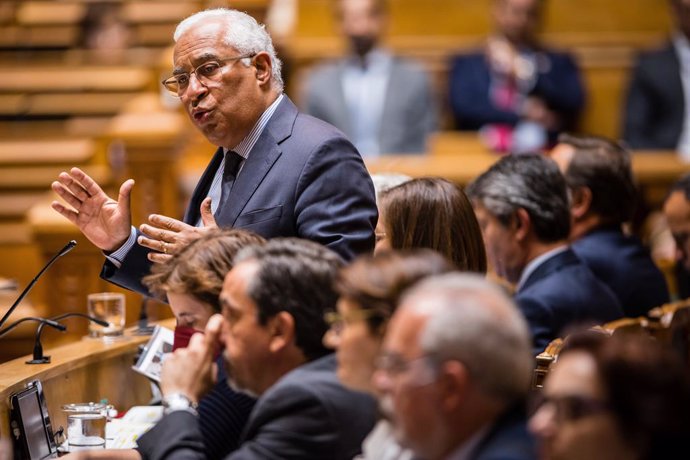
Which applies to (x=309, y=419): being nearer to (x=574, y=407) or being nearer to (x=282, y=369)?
(x=282, y=369)

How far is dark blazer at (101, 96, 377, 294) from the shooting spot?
301 cm

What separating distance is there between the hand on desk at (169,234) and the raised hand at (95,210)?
0.20m

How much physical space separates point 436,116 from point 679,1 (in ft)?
5.08

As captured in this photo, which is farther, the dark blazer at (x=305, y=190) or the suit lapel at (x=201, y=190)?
the suit lapel at (x=201, y=190)

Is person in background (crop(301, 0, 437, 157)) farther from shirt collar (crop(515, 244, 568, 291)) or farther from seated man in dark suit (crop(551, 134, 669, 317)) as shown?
shirt collar (crop(515, 244, 568, 291))

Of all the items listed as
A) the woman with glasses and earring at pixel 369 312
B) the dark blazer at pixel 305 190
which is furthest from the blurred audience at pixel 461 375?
the dark blazer at pixel 305 190

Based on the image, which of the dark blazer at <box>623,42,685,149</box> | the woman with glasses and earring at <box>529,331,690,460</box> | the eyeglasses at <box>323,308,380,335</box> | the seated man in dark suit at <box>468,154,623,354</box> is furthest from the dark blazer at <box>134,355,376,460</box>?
the dark blazer at <box>623,42,685,149</box>

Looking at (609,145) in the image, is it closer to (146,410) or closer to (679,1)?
(146,410)

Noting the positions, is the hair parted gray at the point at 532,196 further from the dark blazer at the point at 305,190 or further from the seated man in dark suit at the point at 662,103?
the seated man in dark suit at the point at 662,103

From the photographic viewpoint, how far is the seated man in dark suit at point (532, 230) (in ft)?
11.8

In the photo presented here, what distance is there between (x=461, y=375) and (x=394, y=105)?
525cm

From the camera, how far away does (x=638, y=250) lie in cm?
427

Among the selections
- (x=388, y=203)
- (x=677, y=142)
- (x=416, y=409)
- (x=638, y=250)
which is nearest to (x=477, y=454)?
(x=416, y=409)

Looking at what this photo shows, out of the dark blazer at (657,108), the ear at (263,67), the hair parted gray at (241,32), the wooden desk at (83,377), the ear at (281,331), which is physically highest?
the hair parted gray at (241,32)
